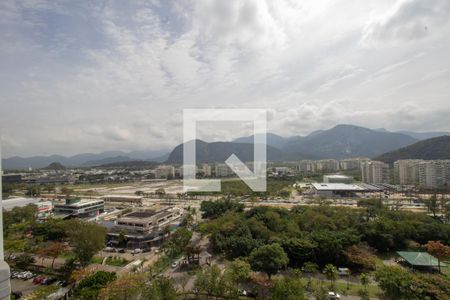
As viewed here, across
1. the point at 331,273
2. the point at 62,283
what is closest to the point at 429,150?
the point at 331,273

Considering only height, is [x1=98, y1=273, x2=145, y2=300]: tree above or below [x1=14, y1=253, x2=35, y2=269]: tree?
above

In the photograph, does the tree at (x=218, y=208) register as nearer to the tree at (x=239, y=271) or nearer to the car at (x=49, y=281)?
the tree at (x=239, y=271)

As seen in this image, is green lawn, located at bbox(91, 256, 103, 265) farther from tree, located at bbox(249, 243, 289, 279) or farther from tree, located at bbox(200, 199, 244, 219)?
tree, located at bbox(200, 199, 244, 219)

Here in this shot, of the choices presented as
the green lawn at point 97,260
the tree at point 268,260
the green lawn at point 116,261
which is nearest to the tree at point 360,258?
the tree at point 268,260

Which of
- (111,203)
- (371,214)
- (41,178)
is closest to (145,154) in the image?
(41,178)

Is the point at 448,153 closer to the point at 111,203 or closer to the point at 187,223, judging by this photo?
the point at 187,223

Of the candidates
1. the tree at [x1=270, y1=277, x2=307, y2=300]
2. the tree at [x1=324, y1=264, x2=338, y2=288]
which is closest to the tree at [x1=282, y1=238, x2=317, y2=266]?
the tree at [x1=324, y1=264, x2=338, y2=288]
